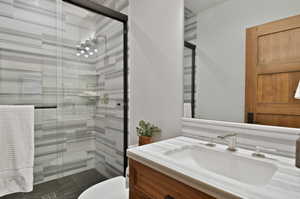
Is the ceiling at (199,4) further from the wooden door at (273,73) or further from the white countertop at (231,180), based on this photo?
the white countertop at (231,180)

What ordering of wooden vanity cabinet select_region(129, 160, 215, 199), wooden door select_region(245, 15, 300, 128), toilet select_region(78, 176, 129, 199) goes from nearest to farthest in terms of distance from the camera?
wooden vanity cabinet select_region(129, 160, 215, 199), wooden door select_region(245, 15, 300, 128), toilet select_region(78, 176, 129, 199)

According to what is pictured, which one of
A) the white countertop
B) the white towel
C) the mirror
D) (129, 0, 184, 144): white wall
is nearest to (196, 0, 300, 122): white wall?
the mirror

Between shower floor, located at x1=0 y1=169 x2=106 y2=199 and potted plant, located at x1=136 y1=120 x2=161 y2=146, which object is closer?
potted plant, located at x1=136 y1=120 x2=161 y2=146

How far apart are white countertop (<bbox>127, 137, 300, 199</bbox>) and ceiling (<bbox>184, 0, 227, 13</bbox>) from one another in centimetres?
91

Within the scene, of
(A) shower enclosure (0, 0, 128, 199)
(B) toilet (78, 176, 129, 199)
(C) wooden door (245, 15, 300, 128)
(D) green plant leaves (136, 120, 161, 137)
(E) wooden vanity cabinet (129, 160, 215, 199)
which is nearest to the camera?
(E) wooden vanity cabinet (129, 160, 215, 199)

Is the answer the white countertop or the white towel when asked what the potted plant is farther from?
the white towel

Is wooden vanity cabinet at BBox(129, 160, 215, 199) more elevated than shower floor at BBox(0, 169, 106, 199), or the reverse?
wooden vanity cabinet at BBox(129, 160, 215, 199)

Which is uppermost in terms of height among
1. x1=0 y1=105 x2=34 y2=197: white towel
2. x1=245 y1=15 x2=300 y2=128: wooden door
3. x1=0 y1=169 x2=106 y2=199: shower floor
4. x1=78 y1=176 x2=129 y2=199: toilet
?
x1=245 y1=15 x2=300 y2=128: wooden door

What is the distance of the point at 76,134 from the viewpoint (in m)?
1.61

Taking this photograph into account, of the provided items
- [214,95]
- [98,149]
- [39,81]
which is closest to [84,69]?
[39,81]

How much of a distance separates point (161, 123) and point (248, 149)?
63 cm

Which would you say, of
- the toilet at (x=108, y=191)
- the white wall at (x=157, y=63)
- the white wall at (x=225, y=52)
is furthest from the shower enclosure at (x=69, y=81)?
the white wall at (x=225, y=52)

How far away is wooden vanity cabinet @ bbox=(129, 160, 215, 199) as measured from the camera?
576mm

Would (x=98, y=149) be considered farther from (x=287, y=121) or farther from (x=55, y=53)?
(x=287, y=121)
